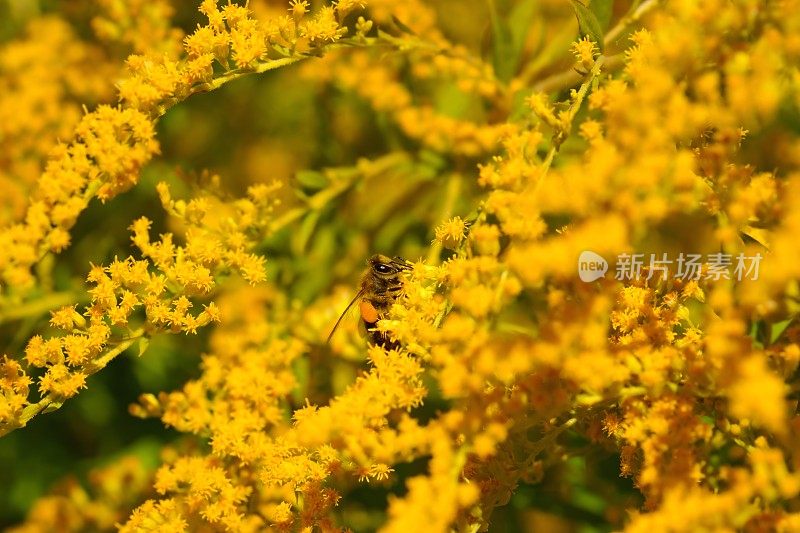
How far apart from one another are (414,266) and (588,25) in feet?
1.26

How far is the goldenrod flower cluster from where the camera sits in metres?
0.82

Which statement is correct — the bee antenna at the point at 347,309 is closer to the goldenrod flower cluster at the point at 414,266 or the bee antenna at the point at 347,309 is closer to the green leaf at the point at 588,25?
the goldenrod flower cluster at the point at 414,266

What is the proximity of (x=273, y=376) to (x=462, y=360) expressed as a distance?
0.43 m

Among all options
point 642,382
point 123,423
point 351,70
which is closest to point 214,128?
point 351,70

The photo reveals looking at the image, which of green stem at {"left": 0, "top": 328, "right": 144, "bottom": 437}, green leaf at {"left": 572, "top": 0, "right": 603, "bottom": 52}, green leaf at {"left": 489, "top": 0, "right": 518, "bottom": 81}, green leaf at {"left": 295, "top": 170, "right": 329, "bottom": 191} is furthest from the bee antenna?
green leaf at {"left": 572, "top": 0, "right": 603, "bottom": 52}

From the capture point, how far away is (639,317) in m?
0.91

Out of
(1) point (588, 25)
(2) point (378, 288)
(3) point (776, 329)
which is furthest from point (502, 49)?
(3) point (776, 329)

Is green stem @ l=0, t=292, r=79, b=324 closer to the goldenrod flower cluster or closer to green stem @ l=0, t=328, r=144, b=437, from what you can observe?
the goldenrod flower cluster

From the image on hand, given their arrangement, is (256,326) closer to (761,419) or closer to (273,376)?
(273,376)

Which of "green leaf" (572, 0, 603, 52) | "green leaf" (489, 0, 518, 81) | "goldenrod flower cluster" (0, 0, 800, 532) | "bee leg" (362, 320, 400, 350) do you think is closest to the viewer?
"goldenrod flower cluster" (0, 0, 800, 532)

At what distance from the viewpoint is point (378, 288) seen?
1291 millimetres

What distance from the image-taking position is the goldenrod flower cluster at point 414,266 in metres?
0.82

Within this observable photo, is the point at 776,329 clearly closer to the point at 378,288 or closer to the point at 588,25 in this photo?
the point at 588,25

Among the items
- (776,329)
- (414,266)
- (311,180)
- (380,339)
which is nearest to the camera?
(776,329)
